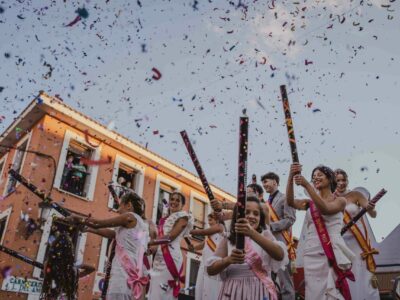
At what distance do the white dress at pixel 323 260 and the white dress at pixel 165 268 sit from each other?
173 centimetres

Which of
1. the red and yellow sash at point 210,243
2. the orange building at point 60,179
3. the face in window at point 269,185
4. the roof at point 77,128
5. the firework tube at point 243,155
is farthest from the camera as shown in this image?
the roof at point 77,128

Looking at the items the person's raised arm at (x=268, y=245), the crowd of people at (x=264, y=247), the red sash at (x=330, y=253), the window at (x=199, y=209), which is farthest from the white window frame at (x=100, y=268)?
the person's raised arm at (x=268, y=245)

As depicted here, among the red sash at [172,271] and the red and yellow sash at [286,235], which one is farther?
the red and yellow sash at [286,235]

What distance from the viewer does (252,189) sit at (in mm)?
5469

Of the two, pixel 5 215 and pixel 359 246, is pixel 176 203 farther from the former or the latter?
pixel 5 215

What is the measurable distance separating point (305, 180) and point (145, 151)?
15.3m

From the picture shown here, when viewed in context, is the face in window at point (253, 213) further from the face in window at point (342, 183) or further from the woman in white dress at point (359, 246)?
the face in window at point (342, 183)

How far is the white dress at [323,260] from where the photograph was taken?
3.42m

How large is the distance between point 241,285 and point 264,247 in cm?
39

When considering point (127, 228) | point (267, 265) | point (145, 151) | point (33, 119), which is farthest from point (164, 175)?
point (267, 265)

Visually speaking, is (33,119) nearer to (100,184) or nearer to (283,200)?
(100,184)

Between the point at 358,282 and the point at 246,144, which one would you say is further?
the point at 358,282

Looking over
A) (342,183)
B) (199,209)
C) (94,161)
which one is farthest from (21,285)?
(342,183)

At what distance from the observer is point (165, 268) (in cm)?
477
